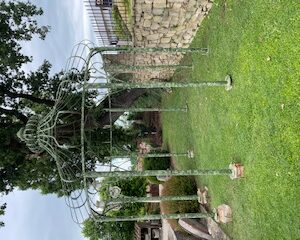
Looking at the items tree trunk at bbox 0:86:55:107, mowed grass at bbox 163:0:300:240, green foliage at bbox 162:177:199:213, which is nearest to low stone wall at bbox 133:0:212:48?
mowed grass at bbox 163:0:300:240

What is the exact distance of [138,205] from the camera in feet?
72.6

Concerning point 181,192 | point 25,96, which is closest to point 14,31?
point 25,96

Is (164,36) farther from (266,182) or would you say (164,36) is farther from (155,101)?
(266,182)

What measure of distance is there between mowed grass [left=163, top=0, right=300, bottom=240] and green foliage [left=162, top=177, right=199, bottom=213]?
54.0 inches

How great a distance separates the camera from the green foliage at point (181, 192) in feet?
40.5

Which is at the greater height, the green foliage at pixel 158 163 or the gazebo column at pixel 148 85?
the green foliage at pixel 158 163

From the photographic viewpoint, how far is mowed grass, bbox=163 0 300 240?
612 cm

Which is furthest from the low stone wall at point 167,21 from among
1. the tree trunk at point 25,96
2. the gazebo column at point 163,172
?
the tree trunk at point 25,96

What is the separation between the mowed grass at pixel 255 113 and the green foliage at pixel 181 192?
137cm

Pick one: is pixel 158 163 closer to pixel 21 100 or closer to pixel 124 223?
pixel 21 100

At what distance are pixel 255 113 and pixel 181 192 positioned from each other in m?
5.78

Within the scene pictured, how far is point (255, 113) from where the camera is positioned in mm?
7383

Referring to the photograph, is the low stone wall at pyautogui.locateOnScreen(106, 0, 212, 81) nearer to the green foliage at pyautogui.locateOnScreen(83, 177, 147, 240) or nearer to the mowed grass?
the mowed grass

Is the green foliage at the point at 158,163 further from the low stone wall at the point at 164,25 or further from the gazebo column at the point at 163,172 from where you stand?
the gazebo column at the point at 163,172
